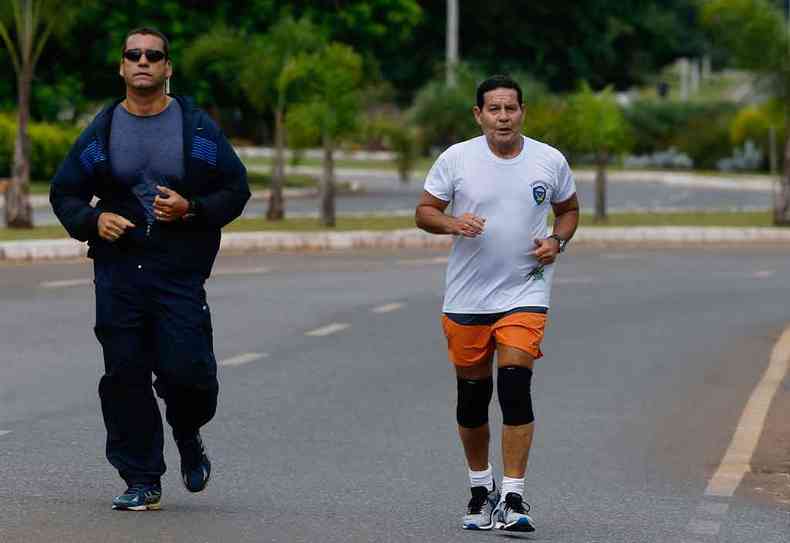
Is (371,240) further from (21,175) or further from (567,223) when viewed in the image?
(567,223)

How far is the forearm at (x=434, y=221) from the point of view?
8117mm

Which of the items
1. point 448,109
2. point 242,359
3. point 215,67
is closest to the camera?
point 242,359

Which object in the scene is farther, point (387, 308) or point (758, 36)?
point (758, 36)

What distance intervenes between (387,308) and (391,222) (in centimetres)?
1426

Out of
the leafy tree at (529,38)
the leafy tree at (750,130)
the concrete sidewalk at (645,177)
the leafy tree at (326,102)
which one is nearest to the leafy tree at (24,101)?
the leafy tree at (326,102)

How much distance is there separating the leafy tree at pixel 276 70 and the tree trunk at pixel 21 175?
16.3ft

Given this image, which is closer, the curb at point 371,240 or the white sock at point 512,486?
the white sock at point 512,486

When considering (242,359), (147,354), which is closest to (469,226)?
(147,354)

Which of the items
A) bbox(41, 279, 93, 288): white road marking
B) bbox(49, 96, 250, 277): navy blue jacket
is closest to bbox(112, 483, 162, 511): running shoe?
bbox(49, 96, 250, 277): navy blue jacket

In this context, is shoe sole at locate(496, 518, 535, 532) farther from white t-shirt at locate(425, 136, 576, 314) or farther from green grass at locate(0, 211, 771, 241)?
green grass at locate(0, 211, 771, 241)

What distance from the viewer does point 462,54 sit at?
254 feet

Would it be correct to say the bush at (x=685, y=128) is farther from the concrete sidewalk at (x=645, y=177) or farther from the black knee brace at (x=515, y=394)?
the black knee brace at (x=515, y=394)

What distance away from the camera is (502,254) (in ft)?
26.9

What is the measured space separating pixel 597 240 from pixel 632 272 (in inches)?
267
